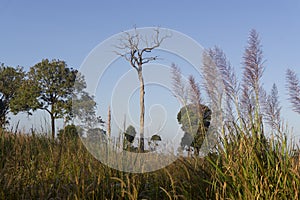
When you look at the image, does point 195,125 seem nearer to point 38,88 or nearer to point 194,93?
point 194,93

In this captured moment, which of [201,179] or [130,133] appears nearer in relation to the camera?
[201,179]

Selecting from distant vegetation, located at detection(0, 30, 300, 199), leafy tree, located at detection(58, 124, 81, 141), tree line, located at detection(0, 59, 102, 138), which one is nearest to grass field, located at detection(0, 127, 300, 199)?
distant vegetation, located at detection(0, 30, 300, 199)

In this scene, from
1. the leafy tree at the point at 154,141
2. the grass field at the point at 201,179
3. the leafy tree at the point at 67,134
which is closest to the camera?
the grass field at the point at 201,179

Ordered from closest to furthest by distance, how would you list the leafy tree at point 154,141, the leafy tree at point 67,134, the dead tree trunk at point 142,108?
the leafy tree at point 154,141 → the dead tree trunk at point 142,108 → the leafy tree at point 67,134

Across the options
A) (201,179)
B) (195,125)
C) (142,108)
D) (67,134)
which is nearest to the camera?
(201,179)

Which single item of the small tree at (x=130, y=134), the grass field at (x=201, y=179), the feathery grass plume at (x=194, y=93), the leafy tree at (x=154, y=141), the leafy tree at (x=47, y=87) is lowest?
the grass field at (x=201, y=179)

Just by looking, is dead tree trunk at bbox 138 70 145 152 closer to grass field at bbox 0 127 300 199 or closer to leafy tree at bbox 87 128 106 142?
grass field at bbox 0 127 300 199

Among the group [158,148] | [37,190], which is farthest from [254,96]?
[37,190]

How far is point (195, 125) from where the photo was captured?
354 centimetres

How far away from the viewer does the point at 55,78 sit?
2959cm

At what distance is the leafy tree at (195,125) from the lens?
331 cm

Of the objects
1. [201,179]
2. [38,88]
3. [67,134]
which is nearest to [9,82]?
[38,88]

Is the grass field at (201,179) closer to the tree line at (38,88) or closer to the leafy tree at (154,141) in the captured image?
the leafy tree at (154,141)

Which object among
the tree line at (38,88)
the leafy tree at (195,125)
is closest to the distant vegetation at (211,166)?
the leafy tree at (195,125)
